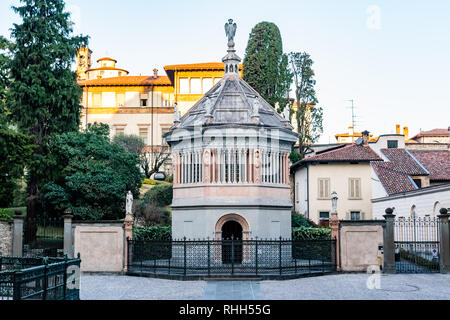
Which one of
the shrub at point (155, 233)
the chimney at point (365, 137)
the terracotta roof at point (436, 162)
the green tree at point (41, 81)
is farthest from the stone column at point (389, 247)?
the chimney at point (365, 137)

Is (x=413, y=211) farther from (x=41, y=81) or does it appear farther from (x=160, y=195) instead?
(x=41, y=81)

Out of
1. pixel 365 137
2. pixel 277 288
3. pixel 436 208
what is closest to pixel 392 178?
pixel 365 137

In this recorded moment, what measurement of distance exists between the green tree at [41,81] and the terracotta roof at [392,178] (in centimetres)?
2270

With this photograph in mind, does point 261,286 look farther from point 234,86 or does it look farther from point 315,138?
point 315,138

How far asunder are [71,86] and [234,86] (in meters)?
11.8

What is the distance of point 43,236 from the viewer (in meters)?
27.3

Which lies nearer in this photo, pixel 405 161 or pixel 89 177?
pixel 89 177

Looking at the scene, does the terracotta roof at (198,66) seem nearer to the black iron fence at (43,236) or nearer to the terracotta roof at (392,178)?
the terracotta roof at (392,178)

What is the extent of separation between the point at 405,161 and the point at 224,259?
2247 cm

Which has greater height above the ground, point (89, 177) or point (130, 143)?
point (130, 143)

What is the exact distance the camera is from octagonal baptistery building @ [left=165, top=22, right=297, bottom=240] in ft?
80.7

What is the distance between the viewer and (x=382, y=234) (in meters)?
23.0

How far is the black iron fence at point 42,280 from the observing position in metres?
10.3

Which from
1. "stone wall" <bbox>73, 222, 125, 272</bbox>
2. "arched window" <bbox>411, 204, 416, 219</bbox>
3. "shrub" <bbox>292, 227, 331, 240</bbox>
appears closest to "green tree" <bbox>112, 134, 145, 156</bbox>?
"shrub" <bbox>292, 227, 331, 240</bbox>
